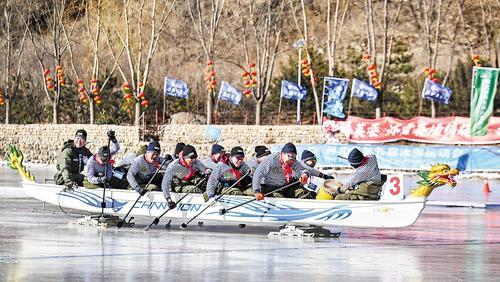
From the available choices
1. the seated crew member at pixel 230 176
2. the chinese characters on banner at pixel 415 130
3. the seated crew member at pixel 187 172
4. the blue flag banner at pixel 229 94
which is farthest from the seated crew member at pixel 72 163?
the blue flag banner at pixel 229 94

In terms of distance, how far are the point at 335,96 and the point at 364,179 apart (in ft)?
102

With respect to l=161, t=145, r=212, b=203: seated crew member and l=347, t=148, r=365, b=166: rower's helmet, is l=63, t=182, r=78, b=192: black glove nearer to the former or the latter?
l=161, t=145, r=212, b=203: seated crew member

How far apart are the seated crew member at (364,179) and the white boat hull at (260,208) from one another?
0.53 metres

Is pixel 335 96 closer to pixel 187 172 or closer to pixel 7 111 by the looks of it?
pixel 7 111

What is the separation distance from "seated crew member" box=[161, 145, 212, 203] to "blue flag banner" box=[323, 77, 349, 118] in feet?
94.7

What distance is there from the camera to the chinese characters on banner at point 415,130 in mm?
42875

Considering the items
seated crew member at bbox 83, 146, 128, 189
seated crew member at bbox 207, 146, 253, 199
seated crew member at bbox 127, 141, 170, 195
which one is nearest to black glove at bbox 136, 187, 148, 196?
seated crew member at bbox 127, 141, 170, 195

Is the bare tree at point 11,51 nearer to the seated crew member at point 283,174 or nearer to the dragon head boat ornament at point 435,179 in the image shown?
the seated crew member at point 283,174

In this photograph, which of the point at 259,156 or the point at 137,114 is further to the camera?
the point at 137,114

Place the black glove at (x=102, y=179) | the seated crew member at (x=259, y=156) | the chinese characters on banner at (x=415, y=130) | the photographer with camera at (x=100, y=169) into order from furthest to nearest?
the chinese characters on banner at (x=415, y=130)
the photographer with camera at (x=100, y=169)
the seated crew member at (x=259, y=156)
the black glove at (x=102, y=179)

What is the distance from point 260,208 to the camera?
19.9 metres

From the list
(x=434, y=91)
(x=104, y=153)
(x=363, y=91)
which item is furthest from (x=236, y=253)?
(x=363, y=91)

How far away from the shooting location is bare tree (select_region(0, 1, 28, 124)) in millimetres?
66125

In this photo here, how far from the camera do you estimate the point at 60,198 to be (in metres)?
22.7
